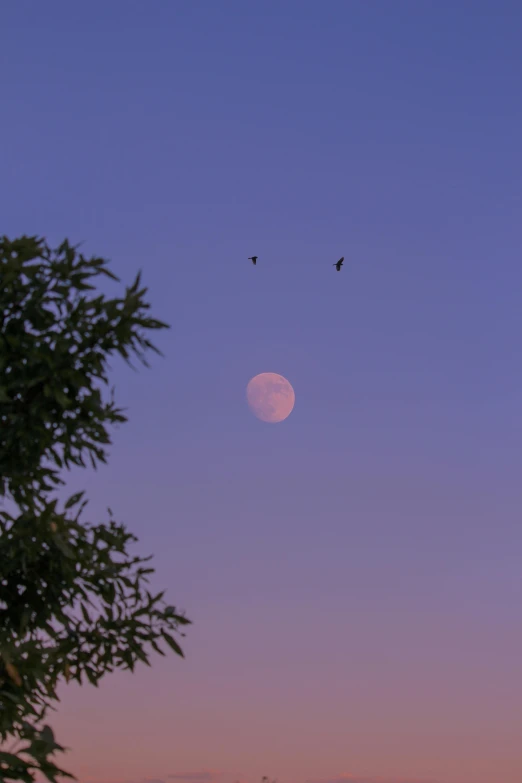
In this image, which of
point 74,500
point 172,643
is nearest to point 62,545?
point 74,500

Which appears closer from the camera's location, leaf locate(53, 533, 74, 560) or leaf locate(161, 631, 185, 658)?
leaf locate(53, 533, 74, 560)

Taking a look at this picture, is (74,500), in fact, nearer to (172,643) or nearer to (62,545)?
(62,545)

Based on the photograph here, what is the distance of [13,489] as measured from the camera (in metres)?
14.2

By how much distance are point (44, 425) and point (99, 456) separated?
1014 millimetres

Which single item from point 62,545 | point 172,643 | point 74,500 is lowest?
point 172,643

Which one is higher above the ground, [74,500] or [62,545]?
[74,500]

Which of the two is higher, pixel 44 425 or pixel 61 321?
pixel 61 321

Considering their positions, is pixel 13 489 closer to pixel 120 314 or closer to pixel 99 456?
pixel 99 456

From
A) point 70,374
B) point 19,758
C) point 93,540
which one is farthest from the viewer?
point 93,540

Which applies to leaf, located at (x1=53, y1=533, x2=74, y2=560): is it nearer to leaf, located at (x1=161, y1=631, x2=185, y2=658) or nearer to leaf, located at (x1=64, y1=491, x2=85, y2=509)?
leaf, located at (x1=64, y1=491, x2=85, y2=509)

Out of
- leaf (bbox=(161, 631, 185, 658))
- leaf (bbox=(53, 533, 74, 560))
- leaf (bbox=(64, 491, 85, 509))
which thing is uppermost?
leaf (bbox=(64, 491, 85, 509))

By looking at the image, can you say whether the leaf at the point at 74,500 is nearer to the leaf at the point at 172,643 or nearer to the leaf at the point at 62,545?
the leaf at the point at 62,545

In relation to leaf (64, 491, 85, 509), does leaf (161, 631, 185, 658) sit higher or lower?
lower

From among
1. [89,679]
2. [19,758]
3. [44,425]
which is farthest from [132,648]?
[44,425]
